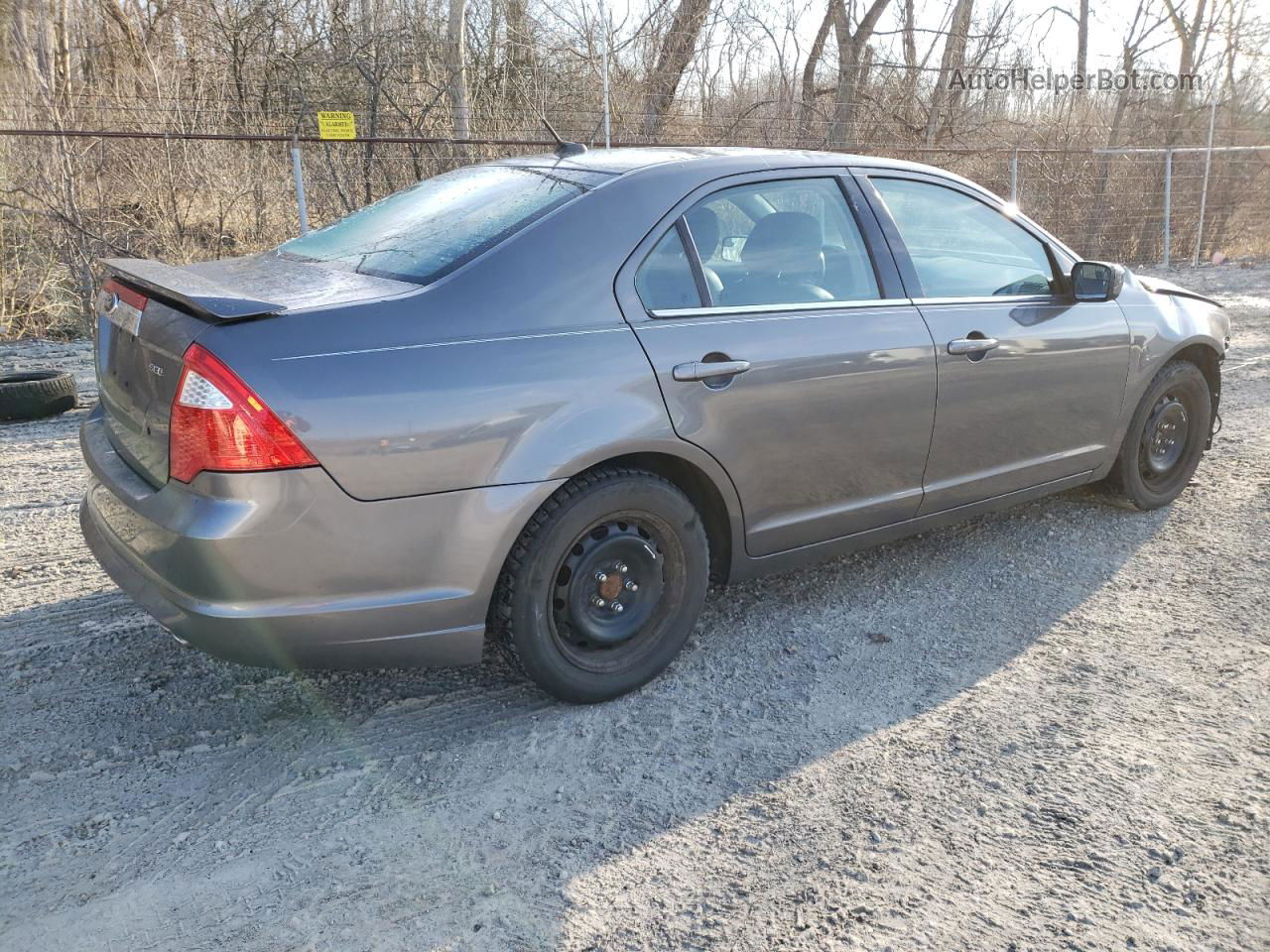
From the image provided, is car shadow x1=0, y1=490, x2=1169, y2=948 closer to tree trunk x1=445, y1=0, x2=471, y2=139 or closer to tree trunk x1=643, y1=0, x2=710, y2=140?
tree trunk x1=445, y1=0, x2=471, y2=139

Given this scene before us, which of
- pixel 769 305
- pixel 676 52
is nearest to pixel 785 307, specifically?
pixel 769 305

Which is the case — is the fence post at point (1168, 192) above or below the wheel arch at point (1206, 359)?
above

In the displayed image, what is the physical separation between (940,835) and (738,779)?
1.75 ft

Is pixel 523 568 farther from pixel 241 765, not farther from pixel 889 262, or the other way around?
pixel 889 262

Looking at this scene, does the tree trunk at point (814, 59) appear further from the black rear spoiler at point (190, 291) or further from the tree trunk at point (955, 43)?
the black rear spoiler at point (190, 291)

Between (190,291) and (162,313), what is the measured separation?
0.10 m

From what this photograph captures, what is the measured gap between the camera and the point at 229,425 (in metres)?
2.36

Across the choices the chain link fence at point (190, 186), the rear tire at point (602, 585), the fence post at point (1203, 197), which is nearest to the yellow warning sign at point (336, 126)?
the chain link fence at point (190, 186)

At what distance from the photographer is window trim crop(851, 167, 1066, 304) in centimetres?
360

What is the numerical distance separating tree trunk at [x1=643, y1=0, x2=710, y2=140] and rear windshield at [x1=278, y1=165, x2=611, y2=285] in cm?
1117

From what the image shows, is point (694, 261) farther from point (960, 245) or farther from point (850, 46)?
point (850, 46)

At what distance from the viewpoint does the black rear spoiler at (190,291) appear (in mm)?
2445

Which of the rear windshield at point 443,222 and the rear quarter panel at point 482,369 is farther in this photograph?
the rear windshield at point 443,222

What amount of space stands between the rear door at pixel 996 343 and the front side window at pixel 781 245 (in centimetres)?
19
